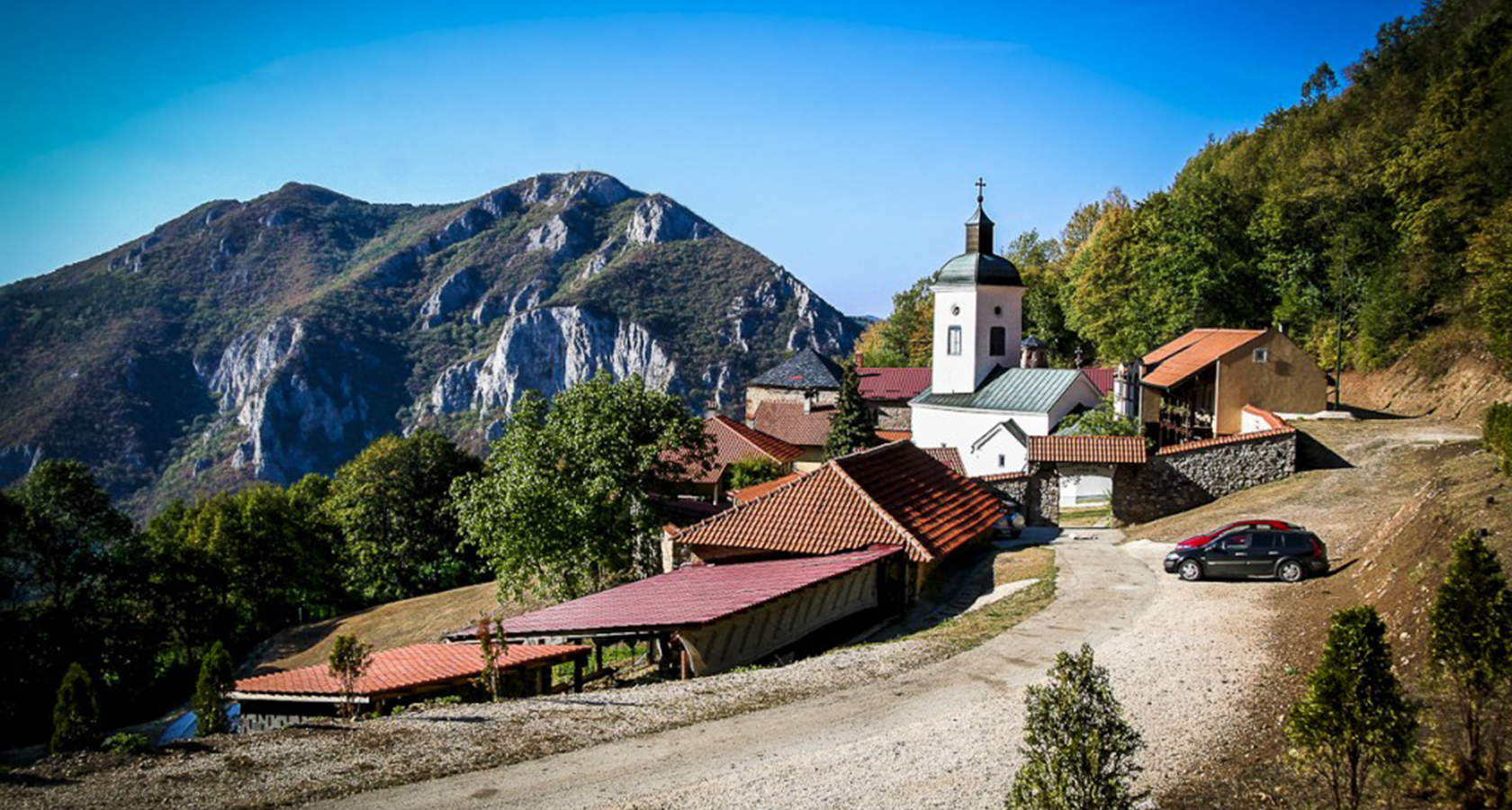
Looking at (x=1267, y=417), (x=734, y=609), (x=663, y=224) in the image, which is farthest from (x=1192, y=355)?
(x=663, y=224)

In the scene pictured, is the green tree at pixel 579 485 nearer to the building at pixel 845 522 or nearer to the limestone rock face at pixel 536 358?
the building at pixel 845 522

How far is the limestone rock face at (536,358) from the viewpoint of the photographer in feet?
486

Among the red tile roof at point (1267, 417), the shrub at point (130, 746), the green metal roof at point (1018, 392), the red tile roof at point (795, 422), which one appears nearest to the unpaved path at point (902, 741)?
the shrub at point (130, 746)

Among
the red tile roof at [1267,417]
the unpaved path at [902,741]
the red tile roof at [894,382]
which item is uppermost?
the red tile roof at [894,382]

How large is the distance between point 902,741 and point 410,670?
29.5 ft

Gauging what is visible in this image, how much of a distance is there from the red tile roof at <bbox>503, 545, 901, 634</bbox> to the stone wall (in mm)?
12054

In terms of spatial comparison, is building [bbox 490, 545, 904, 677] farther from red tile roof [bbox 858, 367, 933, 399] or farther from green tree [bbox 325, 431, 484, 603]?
red tile roof [bbox 858, 367, 933, 399]

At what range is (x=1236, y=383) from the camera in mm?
34969

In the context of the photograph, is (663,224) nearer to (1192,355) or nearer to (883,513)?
(1192,355)

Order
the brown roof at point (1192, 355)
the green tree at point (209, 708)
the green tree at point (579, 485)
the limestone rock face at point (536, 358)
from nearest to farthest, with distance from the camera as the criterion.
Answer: the green tree at point (209, 708) < the green tree at point (579, 485) < the brown roof at point (1192, 355) < the limestone rock face at point (536, 358)

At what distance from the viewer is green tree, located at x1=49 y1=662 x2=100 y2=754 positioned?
46.9ft

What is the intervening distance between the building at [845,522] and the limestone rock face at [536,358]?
4748 inches

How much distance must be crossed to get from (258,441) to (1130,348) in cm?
11790

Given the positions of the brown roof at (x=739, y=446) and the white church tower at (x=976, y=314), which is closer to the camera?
the white church tower at (x=976, y=314)
